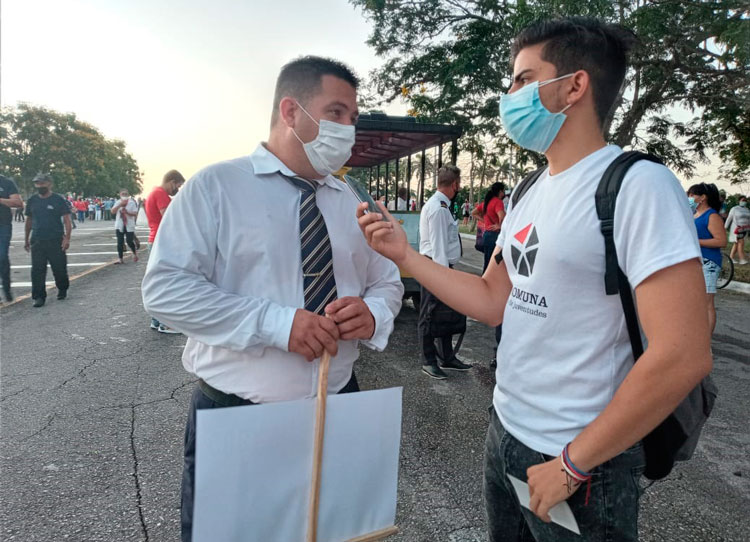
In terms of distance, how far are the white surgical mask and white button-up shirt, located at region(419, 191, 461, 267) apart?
3.15 m

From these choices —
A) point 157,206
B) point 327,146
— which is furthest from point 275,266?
point 157,206

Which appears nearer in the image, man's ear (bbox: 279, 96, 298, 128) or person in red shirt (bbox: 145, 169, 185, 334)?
man's ear (bbox: 279, 96, 298, 128)

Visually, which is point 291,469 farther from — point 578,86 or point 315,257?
point 578,86

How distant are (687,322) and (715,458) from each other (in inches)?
117

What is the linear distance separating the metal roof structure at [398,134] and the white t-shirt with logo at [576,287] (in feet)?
19.0

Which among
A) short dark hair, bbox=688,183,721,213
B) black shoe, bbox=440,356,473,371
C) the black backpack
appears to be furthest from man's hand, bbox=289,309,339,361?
short dark hair, bbox=688,183,721,213

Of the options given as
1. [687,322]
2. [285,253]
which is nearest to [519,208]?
[687,322]

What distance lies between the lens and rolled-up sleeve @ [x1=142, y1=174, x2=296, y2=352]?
1.40 metres

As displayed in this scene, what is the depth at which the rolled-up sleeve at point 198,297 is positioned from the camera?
55.0 inches

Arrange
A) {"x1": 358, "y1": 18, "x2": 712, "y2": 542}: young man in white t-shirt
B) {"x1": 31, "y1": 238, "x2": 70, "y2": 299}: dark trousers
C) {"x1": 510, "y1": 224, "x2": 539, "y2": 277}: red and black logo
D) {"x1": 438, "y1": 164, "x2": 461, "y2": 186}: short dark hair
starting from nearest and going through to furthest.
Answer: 1. {"x1": 358, "y1": 18, "x2": 712, "y2": 542}: young man in white t-shirt
2. {"x1": 510, "y1": 224, "x2": 539, "y2": 277}: red and black logo
3. {"x1": 438, "y1": 164, "x2": 461, "y2": 186}: short dark hair
4. {"x1": 31, "y1": 238, "x2": 70, "y2": 299}: dark trousers

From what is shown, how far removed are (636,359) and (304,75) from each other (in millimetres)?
1365

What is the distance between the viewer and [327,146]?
5.58 feet

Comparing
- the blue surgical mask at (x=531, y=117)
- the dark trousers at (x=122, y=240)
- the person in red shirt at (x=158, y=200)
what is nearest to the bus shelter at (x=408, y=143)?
the person in red shirt at (x=158, y=200)

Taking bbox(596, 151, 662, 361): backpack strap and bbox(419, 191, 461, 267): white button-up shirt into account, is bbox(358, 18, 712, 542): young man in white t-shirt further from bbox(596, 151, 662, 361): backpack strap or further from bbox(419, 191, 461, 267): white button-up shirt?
bbox(419, 191, 461, 267): white button-up shirt
